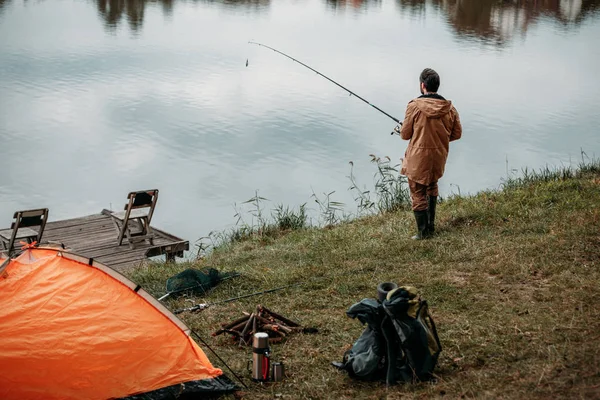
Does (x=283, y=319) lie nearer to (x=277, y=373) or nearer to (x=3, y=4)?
(x=277, y=373)

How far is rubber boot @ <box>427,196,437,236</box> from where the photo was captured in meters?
7.39

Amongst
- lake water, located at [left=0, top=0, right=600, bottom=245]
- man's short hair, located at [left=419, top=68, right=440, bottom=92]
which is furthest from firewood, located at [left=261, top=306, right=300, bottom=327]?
lake water, located at [left=0, top=0, right=600, bottom=245]

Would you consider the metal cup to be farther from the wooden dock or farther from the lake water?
the lake water

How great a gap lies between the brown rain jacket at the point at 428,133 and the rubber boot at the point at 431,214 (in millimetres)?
217

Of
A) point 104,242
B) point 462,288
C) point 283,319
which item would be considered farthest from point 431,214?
point 104,242

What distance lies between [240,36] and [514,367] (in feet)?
77.1

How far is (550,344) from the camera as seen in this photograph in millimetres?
4719

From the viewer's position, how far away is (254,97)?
70.6 feet

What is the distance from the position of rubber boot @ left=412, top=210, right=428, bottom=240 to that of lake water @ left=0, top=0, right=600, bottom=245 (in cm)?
613

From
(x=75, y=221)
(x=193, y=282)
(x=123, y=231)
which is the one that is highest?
(x=193, y=282)

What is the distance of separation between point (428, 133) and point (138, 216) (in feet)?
19.0

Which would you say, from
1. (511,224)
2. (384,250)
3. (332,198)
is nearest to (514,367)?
(384,250)

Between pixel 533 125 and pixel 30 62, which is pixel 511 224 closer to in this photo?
pixel 533 125

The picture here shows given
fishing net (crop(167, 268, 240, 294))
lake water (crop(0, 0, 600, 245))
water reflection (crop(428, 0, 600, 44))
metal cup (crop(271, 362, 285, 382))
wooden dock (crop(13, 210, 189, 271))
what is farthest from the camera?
water reflection (crop(428, 0, 600, 44))
